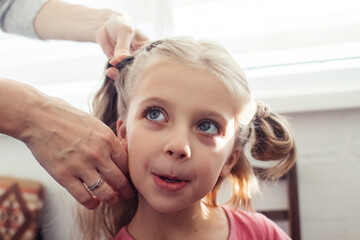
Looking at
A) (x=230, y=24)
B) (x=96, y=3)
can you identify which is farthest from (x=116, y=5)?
(x=230, y=24)

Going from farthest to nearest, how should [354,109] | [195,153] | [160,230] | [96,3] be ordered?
[96,3] < [354,109] < [160,230] < [195,153]

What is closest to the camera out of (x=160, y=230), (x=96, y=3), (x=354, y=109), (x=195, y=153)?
(x=195, y=153)

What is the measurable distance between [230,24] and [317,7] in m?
0.34

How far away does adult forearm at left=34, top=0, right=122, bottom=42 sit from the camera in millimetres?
1077

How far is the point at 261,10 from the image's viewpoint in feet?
4.82

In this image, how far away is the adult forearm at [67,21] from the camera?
42.4 inches

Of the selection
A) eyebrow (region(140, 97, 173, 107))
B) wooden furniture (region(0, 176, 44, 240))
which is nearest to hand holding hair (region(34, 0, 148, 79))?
eyebrow (region(140, 97, 173, 107))

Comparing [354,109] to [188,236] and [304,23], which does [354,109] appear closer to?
[304,23]

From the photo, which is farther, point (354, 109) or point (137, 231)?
point (354, 109)

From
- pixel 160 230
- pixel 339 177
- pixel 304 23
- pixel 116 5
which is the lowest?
pixel 339 177

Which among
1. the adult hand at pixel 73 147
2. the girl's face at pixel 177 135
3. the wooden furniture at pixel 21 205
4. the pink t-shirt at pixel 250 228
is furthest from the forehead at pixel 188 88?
the wooden furniture at pixel 21 205

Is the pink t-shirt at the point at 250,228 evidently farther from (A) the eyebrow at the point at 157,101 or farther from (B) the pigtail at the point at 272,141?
(A) the eyebrow at the point at 157,101

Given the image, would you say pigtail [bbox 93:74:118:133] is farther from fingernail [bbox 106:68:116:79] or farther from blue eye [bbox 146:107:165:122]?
blue eye [bbox 146:107:165:122]

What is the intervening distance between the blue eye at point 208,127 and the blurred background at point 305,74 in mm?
703
